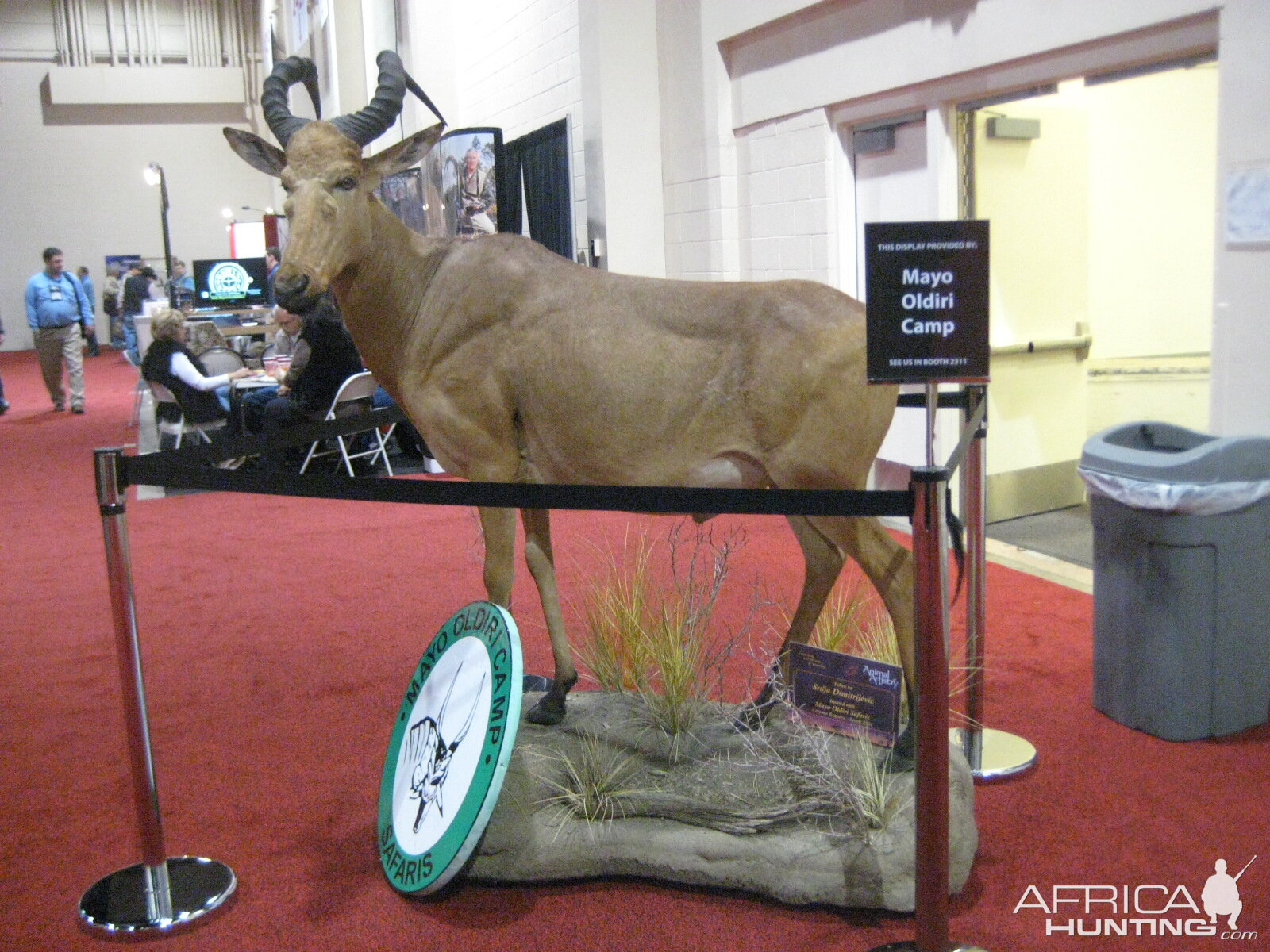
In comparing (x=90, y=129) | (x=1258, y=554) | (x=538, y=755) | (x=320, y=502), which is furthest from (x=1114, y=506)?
(x=90, y=129)

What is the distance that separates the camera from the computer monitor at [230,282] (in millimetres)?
13812

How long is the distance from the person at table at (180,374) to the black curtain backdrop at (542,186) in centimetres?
262

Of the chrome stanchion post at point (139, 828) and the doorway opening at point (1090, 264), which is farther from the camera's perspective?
Result: the doorway opening at point (1090, 264)

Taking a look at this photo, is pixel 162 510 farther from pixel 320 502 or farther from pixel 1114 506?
pixel 1114 506

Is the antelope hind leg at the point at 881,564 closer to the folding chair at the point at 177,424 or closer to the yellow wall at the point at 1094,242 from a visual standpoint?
the yellow wall at the point at 1094,242

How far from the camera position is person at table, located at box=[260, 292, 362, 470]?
796 centimetres

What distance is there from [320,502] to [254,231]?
10.1m

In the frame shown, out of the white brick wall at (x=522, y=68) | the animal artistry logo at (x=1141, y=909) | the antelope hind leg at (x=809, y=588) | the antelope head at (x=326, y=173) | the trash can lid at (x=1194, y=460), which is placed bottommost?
the animal artistry logo at (x=1141, y=909)

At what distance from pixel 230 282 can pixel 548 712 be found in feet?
38.4

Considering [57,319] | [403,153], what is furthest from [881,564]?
[57,319]

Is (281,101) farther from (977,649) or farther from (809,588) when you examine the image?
(977,649)

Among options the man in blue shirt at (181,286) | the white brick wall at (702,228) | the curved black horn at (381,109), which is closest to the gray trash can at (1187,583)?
the curved black horn at (381,109)

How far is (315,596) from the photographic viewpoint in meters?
5.89

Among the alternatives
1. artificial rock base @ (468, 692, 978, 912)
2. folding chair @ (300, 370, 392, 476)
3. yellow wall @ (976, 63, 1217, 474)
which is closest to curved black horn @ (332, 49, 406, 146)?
artificial rock base @ (468, 692, 978, 912)
